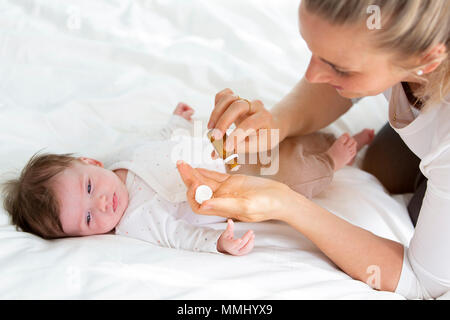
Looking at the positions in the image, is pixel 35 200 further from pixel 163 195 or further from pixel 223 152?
pixel 223 152

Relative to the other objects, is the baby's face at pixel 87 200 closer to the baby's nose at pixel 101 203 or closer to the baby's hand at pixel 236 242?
the baby's nose at pixel 101 203

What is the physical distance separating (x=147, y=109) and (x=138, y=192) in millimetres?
353

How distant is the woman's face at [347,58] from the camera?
0.74 meters

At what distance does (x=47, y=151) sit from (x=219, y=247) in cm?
57

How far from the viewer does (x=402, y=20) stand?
2.27ft

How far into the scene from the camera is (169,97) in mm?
1494

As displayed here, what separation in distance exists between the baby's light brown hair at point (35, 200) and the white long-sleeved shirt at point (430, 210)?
2.51 feet

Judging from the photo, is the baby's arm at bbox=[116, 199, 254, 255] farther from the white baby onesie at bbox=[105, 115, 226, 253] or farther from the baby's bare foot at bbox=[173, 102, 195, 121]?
the baby's bare foot at bbox=[173, 102, 195, 121]

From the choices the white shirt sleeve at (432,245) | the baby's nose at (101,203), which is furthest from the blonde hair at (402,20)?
the baby's nose at (101,203)

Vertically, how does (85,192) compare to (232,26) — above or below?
below

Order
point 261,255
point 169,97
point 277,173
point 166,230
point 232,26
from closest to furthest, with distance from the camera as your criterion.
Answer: point 261,255 → point 166,230 → point 277,173 → point 169,97 → point 232,26

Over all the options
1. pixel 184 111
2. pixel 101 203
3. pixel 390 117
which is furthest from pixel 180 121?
pixel 390 117
